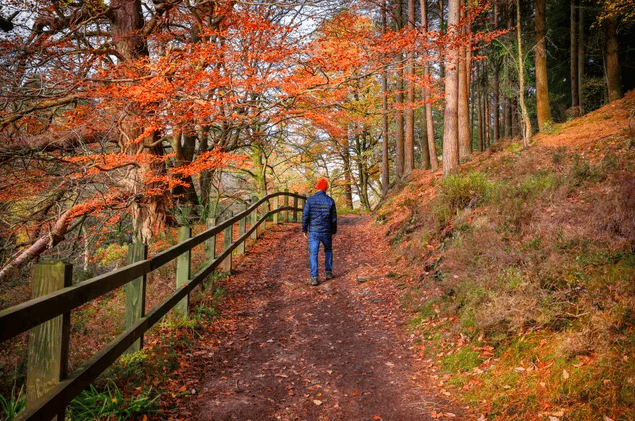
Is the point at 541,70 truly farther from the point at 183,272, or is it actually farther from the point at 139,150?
the point at 183,272

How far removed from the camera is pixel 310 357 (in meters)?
5.43

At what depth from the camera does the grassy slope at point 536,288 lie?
370cm

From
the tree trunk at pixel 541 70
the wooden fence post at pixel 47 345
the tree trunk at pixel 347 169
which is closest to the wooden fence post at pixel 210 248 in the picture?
the wooden fence post at pixel 47 345

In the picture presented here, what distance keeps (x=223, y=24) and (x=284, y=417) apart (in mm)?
12272

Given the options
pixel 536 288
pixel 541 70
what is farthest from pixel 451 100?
Answer: pixel 536 288

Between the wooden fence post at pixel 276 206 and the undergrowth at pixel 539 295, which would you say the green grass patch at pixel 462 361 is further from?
the wooden fence post at pixel 276 206

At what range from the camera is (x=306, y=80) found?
477 inches

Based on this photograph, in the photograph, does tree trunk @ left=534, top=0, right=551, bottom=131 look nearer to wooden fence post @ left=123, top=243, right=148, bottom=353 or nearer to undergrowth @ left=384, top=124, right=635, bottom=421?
undergrowth @ left=384, top=124, right=635, bottom=421

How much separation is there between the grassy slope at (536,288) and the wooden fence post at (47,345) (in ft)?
11.5

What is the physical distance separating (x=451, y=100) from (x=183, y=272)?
1017cm

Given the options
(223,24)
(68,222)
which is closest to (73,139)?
(68,222)

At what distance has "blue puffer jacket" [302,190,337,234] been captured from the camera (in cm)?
930

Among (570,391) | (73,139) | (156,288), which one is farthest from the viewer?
(73,139)

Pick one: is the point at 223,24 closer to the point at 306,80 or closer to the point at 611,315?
the point at 306,80
